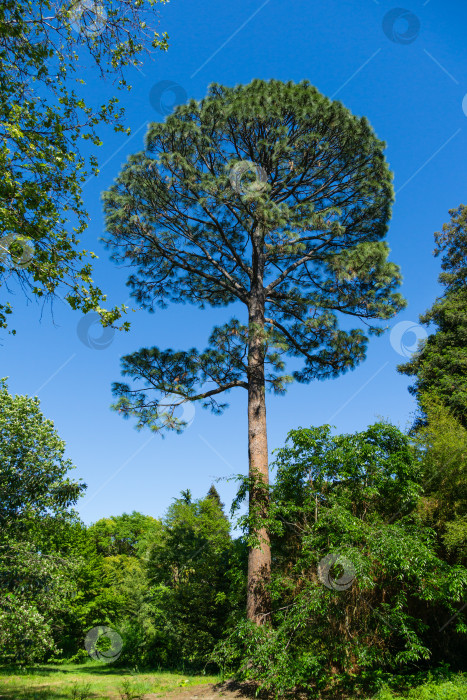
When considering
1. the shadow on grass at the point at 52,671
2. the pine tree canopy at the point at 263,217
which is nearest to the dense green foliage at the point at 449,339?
the pine tree canopy at the point at 263,217

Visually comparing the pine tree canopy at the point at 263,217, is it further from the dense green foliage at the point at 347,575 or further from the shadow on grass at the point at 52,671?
the shadow on grass at the point at 52,671

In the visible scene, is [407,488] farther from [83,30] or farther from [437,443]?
[83,30]

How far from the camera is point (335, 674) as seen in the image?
237 inches

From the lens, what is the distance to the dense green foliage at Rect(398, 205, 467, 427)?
46.0 ft

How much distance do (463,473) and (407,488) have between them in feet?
6.35

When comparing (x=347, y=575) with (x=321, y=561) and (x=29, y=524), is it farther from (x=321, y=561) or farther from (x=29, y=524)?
(x=29, y=524)

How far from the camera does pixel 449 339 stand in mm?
16047

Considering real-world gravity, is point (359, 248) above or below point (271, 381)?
above

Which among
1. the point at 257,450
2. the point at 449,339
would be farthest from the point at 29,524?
the point at 449,339

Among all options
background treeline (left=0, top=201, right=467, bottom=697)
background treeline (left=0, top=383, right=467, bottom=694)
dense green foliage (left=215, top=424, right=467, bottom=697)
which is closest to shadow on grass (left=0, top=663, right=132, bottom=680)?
background treeline (left=0, top=201, right=467, bottom=697)

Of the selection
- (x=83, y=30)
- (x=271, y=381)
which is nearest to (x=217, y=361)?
(x=271, y=381)

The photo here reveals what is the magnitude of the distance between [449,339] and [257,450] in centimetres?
1136

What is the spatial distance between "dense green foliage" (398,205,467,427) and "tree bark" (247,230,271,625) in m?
7.20

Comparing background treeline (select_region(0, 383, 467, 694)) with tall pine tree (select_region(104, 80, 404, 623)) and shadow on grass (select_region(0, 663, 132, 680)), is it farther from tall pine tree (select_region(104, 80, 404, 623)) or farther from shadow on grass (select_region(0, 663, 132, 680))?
shadow on grass (select_region(0, 663, 132, 680))
